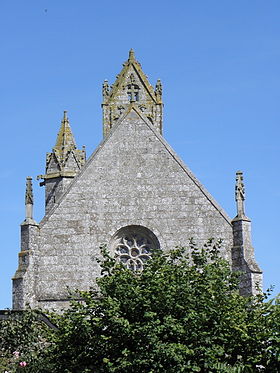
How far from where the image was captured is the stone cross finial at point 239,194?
34656mm

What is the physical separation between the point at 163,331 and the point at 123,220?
9685mm

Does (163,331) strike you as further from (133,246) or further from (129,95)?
(129,95)

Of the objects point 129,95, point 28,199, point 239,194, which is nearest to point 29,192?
point 28,199

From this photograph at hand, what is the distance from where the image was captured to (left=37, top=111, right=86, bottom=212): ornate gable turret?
43906 mm

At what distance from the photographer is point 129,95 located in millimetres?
44875

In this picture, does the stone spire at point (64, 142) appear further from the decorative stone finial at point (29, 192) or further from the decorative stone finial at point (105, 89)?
the decorative stone finial at point (29, 192)

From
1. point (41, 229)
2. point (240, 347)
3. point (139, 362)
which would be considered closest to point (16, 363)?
point (139, 362)

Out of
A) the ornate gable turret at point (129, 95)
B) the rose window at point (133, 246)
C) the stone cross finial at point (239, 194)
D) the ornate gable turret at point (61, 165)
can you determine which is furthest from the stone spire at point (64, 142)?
the stone cross finial at point (239, 194)

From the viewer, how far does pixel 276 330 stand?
86.8ft

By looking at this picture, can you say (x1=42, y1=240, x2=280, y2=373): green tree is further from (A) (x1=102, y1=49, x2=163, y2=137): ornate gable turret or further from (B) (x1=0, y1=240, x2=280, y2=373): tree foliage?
(A) (x1=102, y1=49, x2=163, y2=137): ornate gable turret

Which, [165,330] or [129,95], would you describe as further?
[129,95]

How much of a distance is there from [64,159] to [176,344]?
65.6ft

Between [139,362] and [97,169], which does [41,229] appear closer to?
[97,169]

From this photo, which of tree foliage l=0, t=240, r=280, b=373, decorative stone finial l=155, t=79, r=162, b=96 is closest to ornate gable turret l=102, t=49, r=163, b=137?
decorative stone finial l=155, t=79, r=162, b=96
